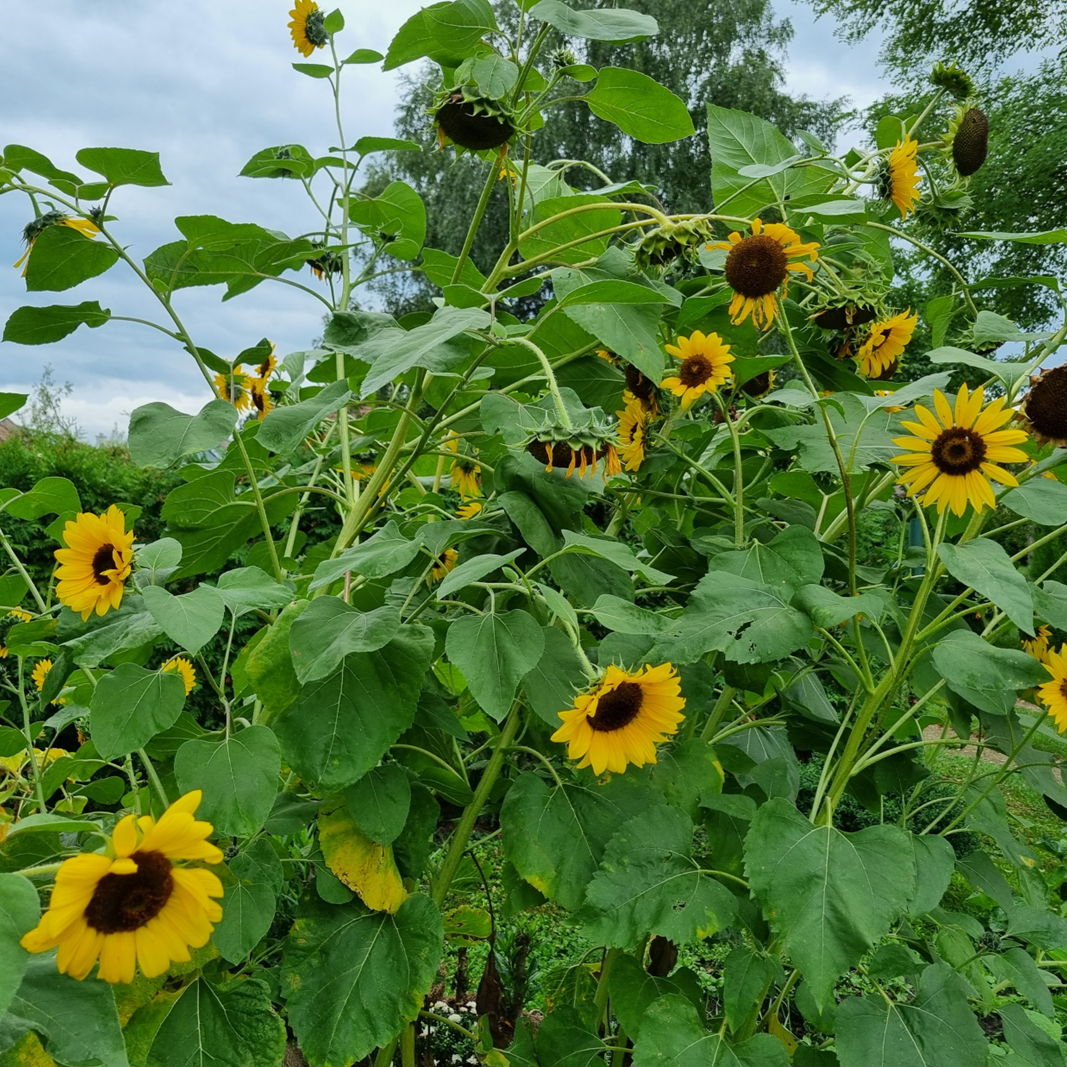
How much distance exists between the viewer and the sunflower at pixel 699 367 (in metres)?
1.19

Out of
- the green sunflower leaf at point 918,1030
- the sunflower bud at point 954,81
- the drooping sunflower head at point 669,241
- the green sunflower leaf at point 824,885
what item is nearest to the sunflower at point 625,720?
the green sunflower leaf at point 824,885

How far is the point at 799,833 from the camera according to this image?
0.95 m

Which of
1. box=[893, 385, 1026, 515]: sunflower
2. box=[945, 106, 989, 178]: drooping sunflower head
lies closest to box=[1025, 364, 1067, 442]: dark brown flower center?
box=[893, 385, 1026, 515]: sunflower

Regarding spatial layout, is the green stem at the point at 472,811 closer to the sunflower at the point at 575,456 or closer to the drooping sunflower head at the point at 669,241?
the sunflower at the point at 575,456

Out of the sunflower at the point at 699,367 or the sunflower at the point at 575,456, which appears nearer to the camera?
the sunflower at the point at 575,456

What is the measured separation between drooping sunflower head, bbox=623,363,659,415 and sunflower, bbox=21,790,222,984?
2.72 ft

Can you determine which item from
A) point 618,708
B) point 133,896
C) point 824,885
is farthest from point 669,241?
point 133,896

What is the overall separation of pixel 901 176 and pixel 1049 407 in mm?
457

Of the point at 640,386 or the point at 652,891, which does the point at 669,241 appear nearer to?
the point at 640,386

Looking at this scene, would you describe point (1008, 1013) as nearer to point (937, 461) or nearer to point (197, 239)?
point (937, 461)

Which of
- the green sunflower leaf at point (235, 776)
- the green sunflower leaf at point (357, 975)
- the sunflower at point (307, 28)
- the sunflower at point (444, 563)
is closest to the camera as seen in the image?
the green sunflower leaf at point (235, 776)

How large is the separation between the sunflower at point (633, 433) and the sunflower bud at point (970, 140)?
634 millimetres

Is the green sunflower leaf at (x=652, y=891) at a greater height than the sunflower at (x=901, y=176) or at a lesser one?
lesser

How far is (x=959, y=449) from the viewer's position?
0.98 m
